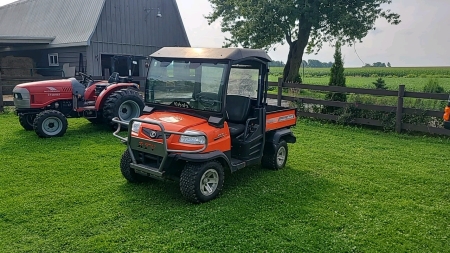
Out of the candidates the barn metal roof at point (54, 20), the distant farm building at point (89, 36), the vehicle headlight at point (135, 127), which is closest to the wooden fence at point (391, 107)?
the vehicle headlight at point (135, 127)

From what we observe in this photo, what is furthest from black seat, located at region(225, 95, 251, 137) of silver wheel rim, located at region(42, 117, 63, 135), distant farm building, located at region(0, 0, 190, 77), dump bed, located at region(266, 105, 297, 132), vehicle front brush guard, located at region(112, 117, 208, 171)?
distant farm building, located at region(0, 0, 190, 77)

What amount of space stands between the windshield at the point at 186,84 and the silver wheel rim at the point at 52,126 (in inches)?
142

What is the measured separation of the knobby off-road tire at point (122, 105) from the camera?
777cm

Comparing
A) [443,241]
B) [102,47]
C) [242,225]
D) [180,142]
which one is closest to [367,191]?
[443,241]

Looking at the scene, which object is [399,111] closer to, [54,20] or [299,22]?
[299,22]

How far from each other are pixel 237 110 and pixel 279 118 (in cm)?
87

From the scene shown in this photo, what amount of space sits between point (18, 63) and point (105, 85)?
11.5 metres

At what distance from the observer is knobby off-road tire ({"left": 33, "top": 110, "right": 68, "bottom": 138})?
23.7 ft

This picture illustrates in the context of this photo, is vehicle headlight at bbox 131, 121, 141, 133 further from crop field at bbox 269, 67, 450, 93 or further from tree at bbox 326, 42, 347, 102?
crop field at bbox 269, 67, 450, 93

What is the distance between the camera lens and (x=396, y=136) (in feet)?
26.6

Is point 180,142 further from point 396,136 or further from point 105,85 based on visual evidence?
point 396,136

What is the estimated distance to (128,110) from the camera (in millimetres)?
8312

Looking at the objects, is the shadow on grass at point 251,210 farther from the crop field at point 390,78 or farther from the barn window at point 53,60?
the crop field at point 390,78

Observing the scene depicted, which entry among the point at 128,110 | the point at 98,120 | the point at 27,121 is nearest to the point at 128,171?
the point at 128,110
